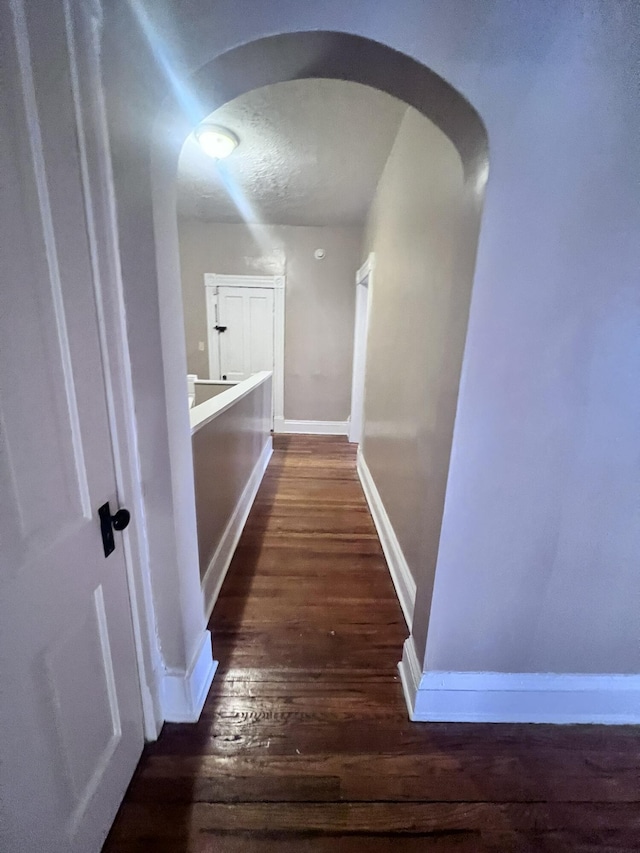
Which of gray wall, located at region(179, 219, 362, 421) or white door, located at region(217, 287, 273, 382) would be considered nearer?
gray wall, located at region(179, 219, 362, 421)

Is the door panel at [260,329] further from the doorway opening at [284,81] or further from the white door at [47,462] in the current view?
the white door at [47,462]

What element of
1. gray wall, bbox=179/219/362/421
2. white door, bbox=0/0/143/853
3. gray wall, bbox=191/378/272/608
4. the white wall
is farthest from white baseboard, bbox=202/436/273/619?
gray wall, bbox=179/219/362/421

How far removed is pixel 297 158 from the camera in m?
2.76

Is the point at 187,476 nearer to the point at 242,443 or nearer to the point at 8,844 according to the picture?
the point at 8,844

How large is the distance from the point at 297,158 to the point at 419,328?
199 centimetres

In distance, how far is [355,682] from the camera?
1.43 m

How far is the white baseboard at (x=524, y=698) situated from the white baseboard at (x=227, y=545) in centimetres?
100

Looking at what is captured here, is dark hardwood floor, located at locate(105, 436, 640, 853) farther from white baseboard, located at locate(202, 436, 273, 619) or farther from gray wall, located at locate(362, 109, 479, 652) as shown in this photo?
gray wall, located at locate(362, 109, 479, 652)

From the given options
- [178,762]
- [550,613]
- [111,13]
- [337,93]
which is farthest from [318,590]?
[337,93]

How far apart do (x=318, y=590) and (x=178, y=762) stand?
0.93 meters

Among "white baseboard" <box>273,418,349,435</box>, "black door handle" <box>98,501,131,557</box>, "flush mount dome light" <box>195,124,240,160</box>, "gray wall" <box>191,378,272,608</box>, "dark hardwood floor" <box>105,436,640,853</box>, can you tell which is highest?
"flush mount dome light" <box>195,124,240,160</box>

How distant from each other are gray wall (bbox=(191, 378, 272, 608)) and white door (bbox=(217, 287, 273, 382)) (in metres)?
2.12

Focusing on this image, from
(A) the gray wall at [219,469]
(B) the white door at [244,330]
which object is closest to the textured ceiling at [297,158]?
(B) the white door at [244,330]

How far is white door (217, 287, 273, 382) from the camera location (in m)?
4.74
